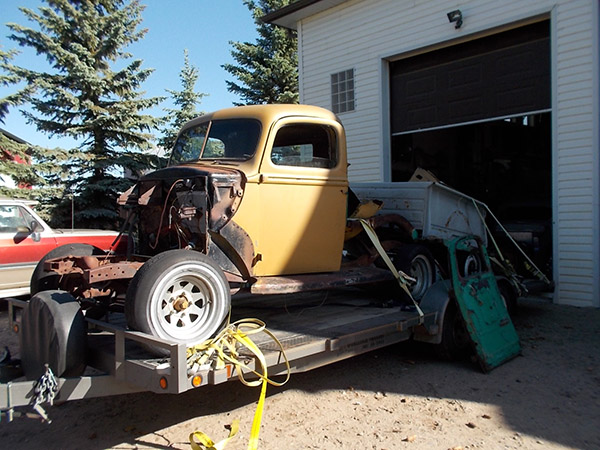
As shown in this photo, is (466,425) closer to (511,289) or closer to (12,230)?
(511,289)

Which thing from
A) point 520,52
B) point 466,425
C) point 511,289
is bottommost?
point 466,425

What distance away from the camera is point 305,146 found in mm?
5586

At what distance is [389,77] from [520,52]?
9.73ft

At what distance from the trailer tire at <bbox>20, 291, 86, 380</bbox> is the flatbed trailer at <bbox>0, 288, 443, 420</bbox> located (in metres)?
0.14

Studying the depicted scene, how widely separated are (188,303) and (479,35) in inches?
335

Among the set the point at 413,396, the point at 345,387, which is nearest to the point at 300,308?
the point at 345,387

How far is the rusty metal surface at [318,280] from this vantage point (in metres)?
4.78

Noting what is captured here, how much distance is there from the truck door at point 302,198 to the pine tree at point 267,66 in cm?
1666

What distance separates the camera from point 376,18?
1147 cm

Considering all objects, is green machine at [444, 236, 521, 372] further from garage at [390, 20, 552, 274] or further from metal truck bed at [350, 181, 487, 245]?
garage at [390, 20, 552, 274]

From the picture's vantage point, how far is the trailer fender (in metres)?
5.55

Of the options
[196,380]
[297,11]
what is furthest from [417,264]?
[297,11]

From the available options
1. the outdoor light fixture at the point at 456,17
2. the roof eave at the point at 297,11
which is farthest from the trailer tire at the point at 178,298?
the roof eave at the point at 297,11

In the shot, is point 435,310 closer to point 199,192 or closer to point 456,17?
point 199,192
